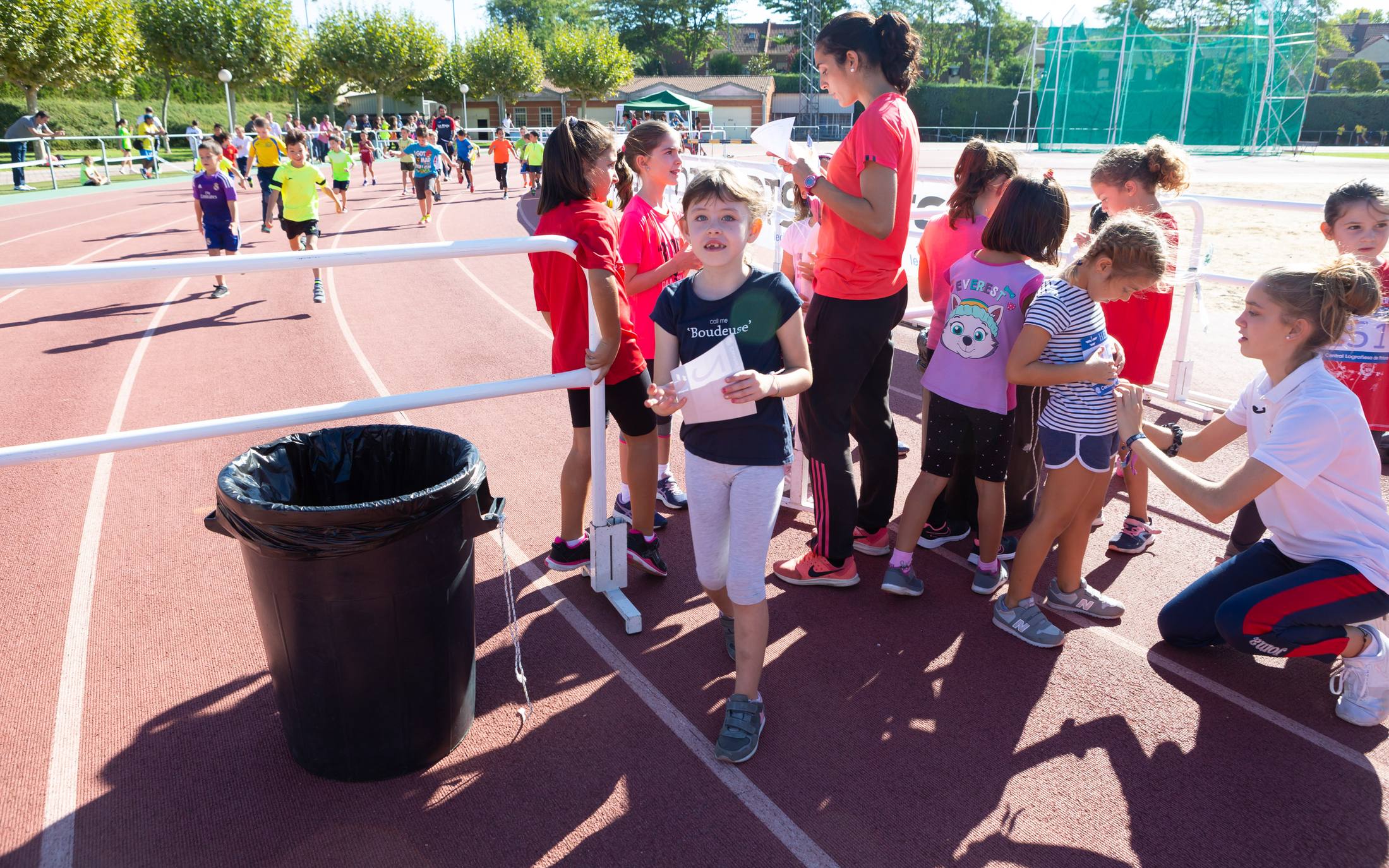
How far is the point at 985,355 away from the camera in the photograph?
140 inches

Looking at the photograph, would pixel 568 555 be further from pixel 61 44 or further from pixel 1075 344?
pixel 61 44

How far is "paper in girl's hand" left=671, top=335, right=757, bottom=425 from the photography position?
2645mm

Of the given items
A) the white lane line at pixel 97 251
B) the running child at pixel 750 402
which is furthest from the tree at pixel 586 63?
the running child at pixel 750 402

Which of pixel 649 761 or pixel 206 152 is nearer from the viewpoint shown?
pixel 649 761

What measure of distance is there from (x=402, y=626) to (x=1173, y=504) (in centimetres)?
427

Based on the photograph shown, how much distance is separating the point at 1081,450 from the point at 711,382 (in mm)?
1627

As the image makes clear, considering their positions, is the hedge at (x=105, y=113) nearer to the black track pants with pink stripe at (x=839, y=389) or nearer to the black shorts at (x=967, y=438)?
the black track pants with pink stripe at (x=839, y=389)

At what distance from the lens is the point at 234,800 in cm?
264

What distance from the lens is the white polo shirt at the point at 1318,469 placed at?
9.20 ft

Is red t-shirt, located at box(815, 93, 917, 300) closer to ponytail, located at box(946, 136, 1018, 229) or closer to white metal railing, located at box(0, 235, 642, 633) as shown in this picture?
ponytail, located at box(946, 136, 1018, 229)

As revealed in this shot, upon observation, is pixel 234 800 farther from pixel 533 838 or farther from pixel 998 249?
pixel 998 249

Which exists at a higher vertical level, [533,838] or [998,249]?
[998,249]

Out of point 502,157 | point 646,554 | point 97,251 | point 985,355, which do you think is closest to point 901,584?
point 985,355

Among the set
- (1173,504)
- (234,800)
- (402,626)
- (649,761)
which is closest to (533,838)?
(649,761)
